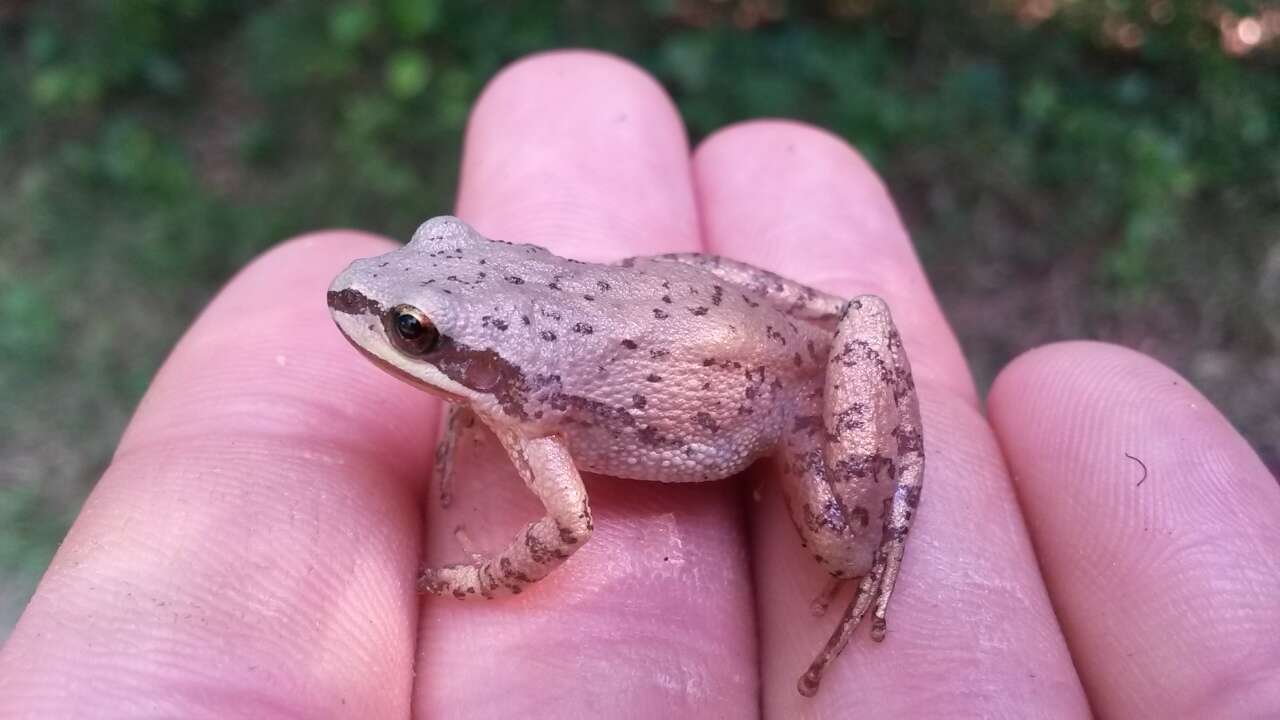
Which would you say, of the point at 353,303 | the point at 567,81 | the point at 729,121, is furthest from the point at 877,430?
the point at 729,121

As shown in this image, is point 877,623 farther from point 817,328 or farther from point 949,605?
point 817,328

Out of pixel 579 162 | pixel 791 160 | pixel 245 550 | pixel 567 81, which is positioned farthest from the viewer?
pixel 567 81

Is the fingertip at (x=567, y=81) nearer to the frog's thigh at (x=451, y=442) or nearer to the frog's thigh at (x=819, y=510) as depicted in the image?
the frog's thigh at (x=451, y=442)

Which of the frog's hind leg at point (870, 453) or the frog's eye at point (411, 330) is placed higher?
the frog's eye at point (411, 330)

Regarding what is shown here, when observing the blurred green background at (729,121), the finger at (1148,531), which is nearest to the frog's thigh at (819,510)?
the finger at (1148,531)

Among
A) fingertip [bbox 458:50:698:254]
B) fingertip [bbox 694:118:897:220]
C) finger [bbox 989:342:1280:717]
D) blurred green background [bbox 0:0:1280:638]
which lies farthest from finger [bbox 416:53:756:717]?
blurred green background [bbox 0:0:1280:638]

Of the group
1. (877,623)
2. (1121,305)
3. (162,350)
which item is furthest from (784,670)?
(162,350)

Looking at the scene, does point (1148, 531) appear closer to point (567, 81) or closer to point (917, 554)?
point (917, 554)
